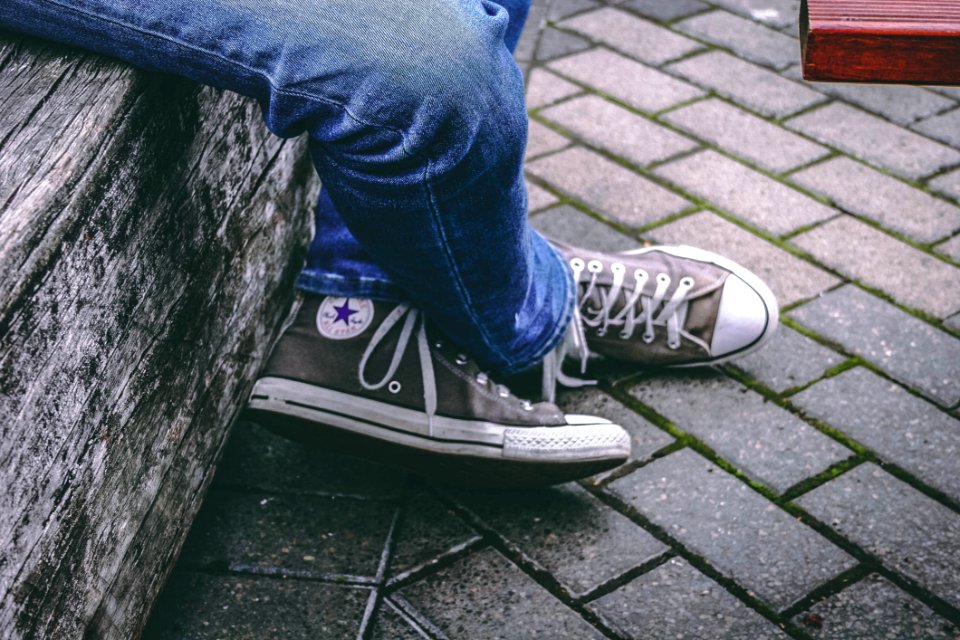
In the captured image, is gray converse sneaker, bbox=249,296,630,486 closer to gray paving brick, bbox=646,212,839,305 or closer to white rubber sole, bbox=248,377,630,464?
white rubber sole, bbox=248,377,630,464

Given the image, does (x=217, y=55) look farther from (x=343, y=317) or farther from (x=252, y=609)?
(x=252, y=609)

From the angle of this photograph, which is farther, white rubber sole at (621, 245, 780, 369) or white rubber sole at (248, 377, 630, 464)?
white rubber sole at (621, 245, 780, 369)

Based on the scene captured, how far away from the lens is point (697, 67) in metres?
3.05

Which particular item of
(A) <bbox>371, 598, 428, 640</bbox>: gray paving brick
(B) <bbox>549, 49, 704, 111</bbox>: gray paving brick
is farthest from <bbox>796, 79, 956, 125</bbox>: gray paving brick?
(A) <bbox>371, 598, 428, 640</bbox>: gray paving brick

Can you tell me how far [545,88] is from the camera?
2.95m

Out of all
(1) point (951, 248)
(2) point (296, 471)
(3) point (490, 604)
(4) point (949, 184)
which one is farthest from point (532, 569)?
(4) point (949, 184)

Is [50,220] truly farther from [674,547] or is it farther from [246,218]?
[674,547]

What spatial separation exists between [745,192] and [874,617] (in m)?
1.23

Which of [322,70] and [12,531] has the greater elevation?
[322,70]

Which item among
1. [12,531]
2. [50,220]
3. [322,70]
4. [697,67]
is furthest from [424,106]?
[697,67]

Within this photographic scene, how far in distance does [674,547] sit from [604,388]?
405 millimetres

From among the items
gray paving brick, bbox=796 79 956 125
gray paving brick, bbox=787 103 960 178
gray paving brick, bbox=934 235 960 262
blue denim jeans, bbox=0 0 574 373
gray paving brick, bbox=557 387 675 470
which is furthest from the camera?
gray paving brick, bbox=796 79 956 125

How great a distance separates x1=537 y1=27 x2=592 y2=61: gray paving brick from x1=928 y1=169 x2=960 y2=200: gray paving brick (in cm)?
109

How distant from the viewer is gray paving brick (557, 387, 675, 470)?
1.85 m
